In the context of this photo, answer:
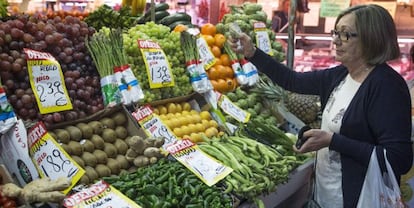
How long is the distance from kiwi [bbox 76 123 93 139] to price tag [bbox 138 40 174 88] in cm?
60

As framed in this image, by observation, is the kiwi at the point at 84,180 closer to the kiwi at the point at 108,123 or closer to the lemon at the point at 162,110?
the kiwi at the point at 108,123

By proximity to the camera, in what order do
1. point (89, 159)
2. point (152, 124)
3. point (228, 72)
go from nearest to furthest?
point (89, 159)
point (152, 124)
point (228, 72)

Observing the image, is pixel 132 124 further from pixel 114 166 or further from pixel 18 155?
pixel 18 155

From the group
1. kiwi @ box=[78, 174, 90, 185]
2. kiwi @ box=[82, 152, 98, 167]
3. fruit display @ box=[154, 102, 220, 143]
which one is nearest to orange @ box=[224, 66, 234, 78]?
fruit display @ box=[154, 102, 220, 143]

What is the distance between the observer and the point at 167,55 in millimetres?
3188

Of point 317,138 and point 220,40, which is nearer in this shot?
point 317,138

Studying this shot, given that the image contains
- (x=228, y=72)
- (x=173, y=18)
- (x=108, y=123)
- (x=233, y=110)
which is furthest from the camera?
(x=173, y=18)

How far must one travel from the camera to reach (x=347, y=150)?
2.24 metres

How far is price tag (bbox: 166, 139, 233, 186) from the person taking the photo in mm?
2355

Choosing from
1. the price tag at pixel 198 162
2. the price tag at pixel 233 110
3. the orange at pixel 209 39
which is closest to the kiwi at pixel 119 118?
the price tag at pixel 198 162

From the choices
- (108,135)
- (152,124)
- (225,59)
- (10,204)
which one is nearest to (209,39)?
(225,59)

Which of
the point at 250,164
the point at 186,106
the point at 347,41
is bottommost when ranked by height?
the point at 250,164

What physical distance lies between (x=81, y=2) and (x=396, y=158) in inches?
320

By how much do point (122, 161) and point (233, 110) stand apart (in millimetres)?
1146
